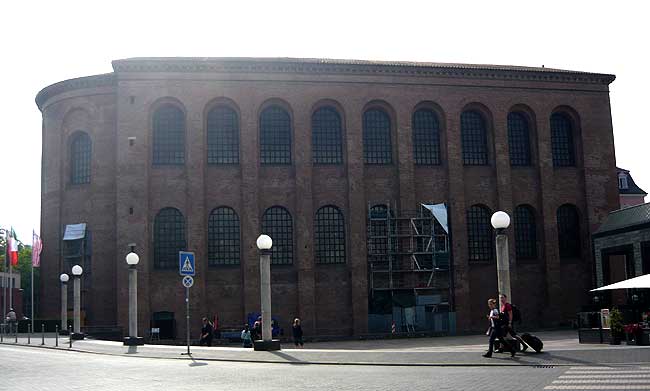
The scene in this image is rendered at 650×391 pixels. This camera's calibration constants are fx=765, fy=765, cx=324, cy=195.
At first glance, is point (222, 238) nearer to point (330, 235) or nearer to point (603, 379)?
point (330, 235)

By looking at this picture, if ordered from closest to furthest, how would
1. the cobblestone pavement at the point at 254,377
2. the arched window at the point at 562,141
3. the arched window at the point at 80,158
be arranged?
1. the cobblestone pavement at the point at 254,377
2. the arched window at the point at 80,158
3. the arched window at the point at 562,141

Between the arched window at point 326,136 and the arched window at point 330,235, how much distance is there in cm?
272

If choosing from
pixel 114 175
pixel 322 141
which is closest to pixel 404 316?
pixel 322 141

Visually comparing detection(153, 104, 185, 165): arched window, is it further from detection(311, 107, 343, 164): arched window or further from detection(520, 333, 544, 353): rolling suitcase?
detection(520, 333, 544, 353): rolling suitcase

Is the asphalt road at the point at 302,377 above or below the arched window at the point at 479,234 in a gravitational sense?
below

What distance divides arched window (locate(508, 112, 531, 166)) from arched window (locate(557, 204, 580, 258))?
3526 millimetres

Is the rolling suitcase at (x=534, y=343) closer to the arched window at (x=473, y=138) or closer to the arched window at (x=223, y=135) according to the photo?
the arched window at (x=223, y=135)

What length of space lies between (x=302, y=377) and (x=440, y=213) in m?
26.3

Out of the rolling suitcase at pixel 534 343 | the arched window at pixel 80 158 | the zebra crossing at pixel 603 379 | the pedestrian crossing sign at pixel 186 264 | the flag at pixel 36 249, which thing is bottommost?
the zebra crossing at pixel 603 379

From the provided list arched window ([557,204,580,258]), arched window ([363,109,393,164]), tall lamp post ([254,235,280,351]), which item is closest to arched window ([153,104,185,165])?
arched window ([363,109,393,164])

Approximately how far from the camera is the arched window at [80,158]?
42.0 metres

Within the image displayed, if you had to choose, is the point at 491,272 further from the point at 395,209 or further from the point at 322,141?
Result: the point at 322,141

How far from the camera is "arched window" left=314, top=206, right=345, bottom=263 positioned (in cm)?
4012

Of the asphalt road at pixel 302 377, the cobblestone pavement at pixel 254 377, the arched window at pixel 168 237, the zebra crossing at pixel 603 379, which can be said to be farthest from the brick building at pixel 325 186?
the zebra crossing at pixel 603 379
